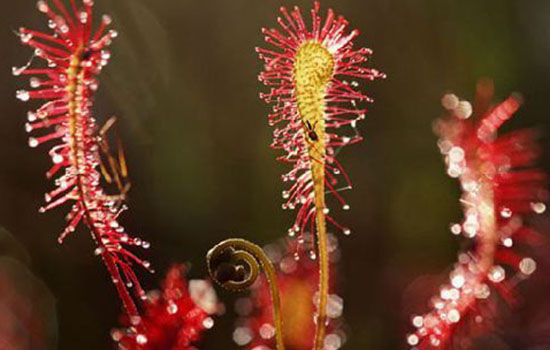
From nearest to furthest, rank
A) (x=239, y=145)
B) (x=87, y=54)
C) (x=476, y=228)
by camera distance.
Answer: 1. (x=87, y=54)
2. (x=476, y=228)
3. (x=239, y=145)

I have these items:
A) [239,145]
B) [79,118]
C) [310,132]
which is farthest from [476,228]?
[239,145]

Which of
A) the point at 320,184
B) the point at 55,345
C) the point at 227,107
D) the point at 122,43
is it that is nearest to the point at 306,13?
the point at 227,107

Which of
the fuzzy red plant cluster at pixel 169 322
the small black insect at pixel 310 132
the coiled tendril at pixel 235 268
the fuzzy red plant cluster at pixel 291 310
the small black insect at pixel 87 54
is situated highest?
the small black insect at pixel 87 54

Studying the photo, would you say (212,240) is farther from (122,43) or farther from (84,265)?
(122,43)

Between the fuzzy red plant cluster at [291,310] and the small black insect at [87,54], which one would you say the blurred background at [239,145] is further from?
the small black insect at [87,54]

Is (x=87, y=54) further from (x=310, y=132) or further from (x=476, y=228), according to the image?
(x=476, y=228)

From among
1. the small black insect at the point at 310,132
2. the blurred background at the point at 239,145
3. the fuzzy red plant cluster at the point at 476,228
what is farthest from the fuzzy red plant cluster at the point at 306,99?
the blurred background at the point at 239,145
